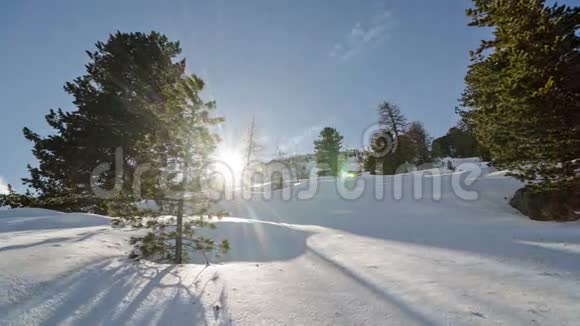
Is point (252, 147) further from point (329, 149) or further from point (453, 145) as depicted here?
point (453, 145)

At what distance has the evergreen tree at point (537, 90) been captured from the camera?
7.51 metres

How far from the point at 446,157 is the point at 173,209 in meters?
48.9

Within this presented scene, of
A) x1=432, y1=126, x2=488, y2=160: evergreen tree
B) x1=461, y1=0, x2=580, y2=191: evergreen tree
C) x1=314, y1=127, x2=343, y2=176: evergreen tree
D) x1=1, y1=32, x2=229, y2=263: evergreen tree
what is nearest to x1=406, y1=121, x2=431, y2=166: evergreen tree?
x1=432, y1=126, x2=488, y2=160: evergreen tree

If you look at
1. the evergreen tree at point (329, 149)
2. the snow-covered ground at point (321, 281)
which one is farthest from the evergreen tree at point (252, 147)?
the snow-covered ground at point (321, 281)

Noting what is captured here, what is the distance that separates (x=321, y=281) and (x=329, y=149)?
33.8 meters

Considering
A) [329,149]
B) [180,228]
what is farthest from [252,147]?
[180,228]

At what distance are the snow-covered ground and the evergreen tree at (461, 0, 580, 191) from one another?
1973mm

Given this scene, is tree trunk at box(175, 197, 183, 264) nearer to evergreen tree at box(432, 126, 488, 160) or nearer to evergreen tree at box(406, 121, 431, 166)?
evergreen tree at box(406, 121, 431, 166)

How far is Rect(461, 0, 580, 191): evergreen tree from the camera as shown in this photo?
7.51m

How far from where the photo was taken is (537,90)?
7512 millimetres

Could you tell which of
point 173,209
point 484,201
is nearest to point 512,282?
point 173,209

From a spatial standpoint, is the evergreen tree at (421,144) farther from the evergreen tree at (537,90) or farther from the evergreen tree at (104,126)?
the evergreen tree at (104,126)

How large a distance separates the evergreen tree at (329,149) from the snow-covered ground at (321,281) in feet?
96.1

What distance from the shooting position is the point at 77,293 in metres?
2.97
